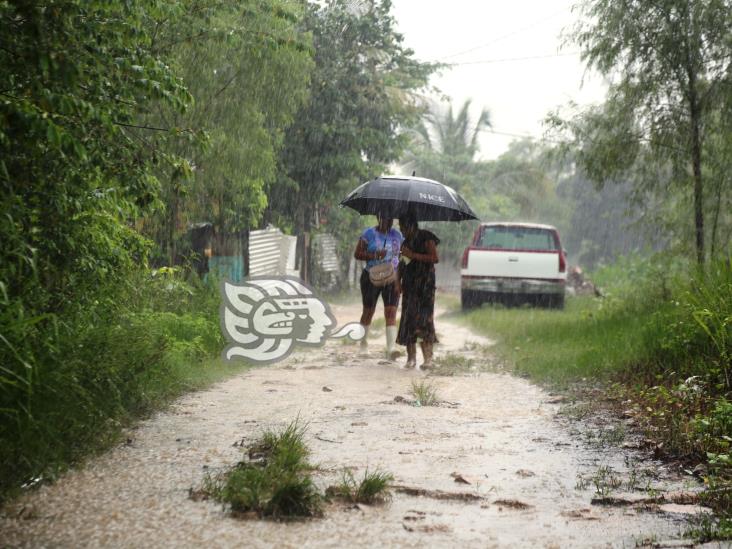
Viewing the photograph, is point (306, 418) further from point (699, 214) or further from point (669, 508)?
point (699, 214)

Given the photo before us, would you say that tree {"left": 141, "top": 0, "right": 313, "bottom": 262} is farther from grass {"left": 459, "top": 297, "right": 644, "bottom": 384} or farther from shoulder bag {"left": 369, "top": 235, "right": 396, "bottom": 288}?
grass {"left": 459, "top": 297, "right": 644, "bottom": 384}

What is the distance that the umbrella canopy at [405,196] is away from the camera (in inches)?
371

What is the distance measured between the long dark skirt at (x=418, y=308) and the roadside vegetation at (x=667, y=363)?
125 cm

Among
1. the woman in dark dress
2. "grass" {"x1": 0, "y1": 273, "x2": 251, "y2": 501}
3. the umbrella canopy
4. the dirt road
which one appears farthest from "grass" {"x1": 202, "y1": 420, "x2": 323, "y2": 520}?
the umbrella canopy

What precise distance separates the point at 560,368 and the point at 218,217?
27.4ft

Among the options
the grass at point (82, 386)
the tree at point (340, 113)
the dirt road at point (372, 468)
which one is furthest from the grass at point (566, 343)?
the tree at point (340, 113)

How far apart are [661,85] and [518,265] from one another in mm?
6175

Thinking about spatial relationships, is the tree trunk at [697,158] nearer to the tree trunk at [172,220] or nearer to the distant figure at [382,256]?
the distant figure at [382,256]

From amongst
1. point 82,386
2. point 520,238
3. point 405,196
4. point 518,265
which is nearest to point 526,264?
point 518,265

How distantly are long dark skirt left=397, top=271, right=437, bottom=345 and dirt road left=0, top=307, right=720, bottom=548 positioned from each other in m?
1.62

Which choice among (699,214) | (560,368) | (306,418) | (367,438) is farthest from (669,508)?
(699,214)

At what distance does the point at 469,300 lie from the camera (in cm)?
1847

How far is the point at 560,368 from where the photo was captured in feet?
30.6

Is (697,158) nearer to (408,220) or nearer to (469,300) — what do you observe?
(408,220)
